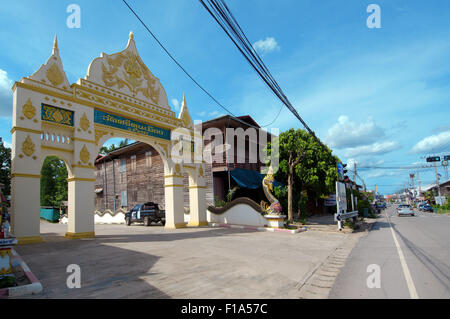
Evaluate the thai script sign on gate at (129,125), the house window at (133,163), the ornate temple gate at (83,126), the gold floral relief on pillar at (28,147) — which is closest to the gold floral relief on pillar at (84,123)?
the ornate temple gate at (83,126)

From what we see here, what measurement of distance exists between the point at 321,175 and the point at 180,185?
11.4 m

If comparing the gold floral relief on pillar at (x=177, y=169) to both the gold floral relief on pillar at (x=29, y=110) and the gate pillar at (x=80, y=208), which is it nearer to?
the gate pillar at (x=80, y=208)

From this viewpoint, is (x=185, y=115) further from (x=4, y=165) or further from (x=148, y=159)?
(x=4, y=165)

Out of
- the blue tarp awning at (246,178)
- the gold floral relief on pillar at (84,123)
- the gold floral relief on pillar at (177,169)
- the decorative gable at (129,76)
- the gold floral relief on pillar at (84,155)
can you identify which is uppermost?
the decorative gable at (129,76)

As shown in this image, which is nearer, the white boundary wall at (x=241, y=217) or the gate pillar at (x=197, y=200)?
the white boundary wall at (x=241, y=217)

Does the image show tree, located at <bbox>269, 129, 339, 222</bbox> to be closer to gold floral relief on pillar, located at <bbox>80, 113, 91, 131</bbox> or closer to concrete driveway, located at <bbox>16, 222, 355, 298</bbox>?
concrete driveway, located at <bbox>16, 222, 355, 298</bbox>

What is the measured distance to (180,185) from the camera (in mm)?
16391

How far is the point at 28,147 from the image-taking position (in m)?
10.0

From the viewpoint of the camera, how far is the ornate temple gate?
9.88 meters

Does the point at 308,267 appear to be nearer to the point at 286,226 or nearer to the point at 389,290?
the point at 389,290

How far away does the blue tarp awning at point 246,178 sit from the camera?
65.1 ft

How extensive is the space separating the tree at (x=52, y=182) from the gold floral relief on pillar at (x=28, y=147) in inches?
1354

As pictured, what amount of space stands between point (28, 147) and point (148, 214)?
32.5ft

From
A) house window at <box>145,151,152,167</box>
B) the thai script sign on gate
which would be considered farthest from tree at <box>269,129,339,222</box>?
house window at <box>145,151,152,167</box>
